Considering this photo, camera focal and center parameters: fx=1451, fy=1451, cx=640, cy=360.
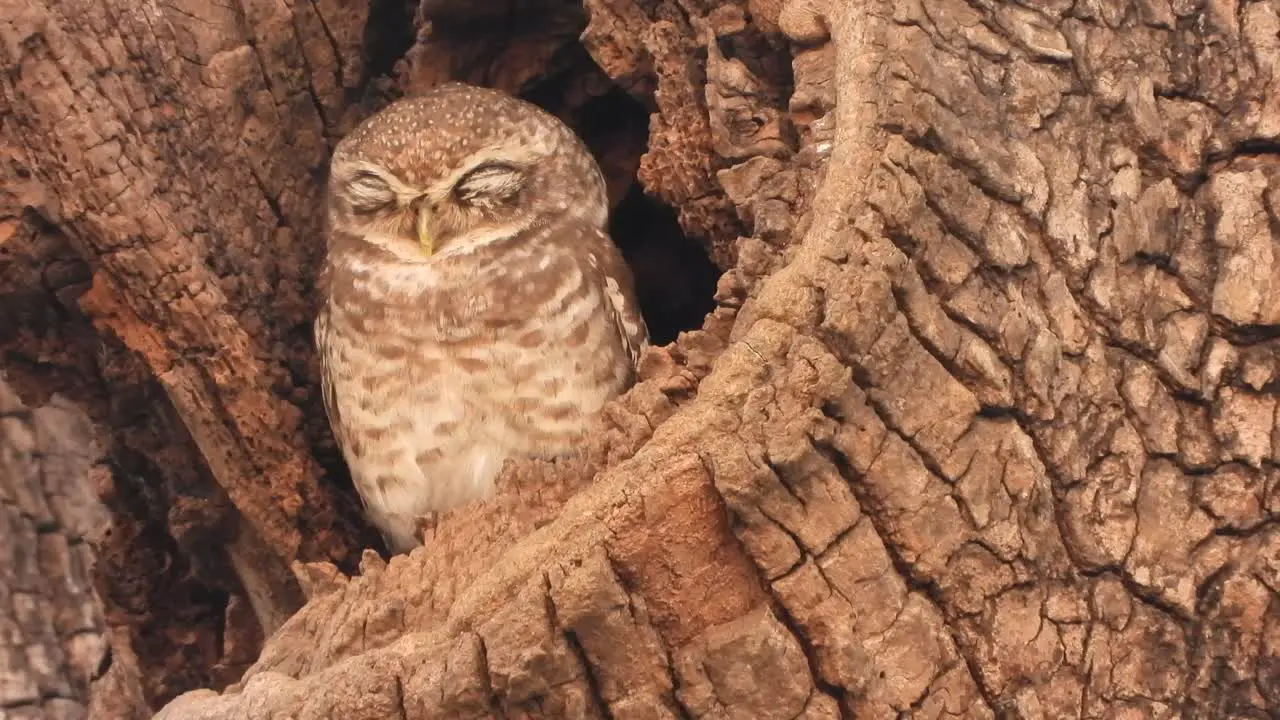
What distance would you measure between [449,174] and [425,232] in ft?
0.38

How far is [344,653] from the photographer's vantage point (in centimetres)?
204

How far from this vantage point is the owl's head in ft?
8.78

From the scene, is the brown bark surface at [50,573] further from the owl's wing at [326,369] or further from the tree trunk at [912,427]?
the tree trunk at [912,427]

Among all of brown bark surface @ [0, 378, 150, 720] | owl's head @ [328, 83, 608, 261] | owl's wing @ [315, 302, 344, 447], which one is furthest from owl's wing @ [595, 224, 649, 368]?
brown bark surface @ [0, 378, 150, 720]

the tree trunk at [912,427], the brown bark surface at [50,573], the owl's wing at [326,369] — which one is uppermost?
the tree trunk at [912,427]

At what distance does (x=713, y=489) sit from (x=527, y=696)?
344 mm

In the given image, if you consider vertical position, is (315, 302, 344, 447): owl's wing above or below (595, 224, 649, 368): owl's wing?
below

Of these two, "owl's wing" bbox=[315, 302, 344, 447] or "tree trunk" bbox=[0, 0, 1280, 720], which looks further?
"owl's wing" bbox=[315, 302, 344, 447]

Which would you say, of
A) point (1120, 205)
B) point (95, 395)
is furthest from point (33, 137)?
point (1120, 205)

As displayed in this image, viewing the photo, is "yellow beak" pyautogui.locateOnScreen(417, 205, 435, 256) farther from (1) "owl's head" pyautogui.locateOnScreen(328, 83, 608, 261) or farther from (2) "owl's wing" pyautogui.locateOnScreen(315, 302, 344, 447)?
(2) "owl's wing" pyautogui.locateOnScreen(315, 302, 344, 447)

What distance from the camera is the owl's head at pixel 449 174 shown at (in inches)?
105

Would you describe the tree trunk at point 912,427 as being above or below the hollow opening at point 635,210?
above

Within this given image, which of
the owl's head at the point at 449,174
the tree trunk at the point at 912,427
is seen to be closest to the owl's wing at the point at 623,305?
the owl's head at the point at 449,174

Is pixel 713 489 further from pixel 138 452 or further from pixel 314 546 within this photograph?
pixel 138 452
